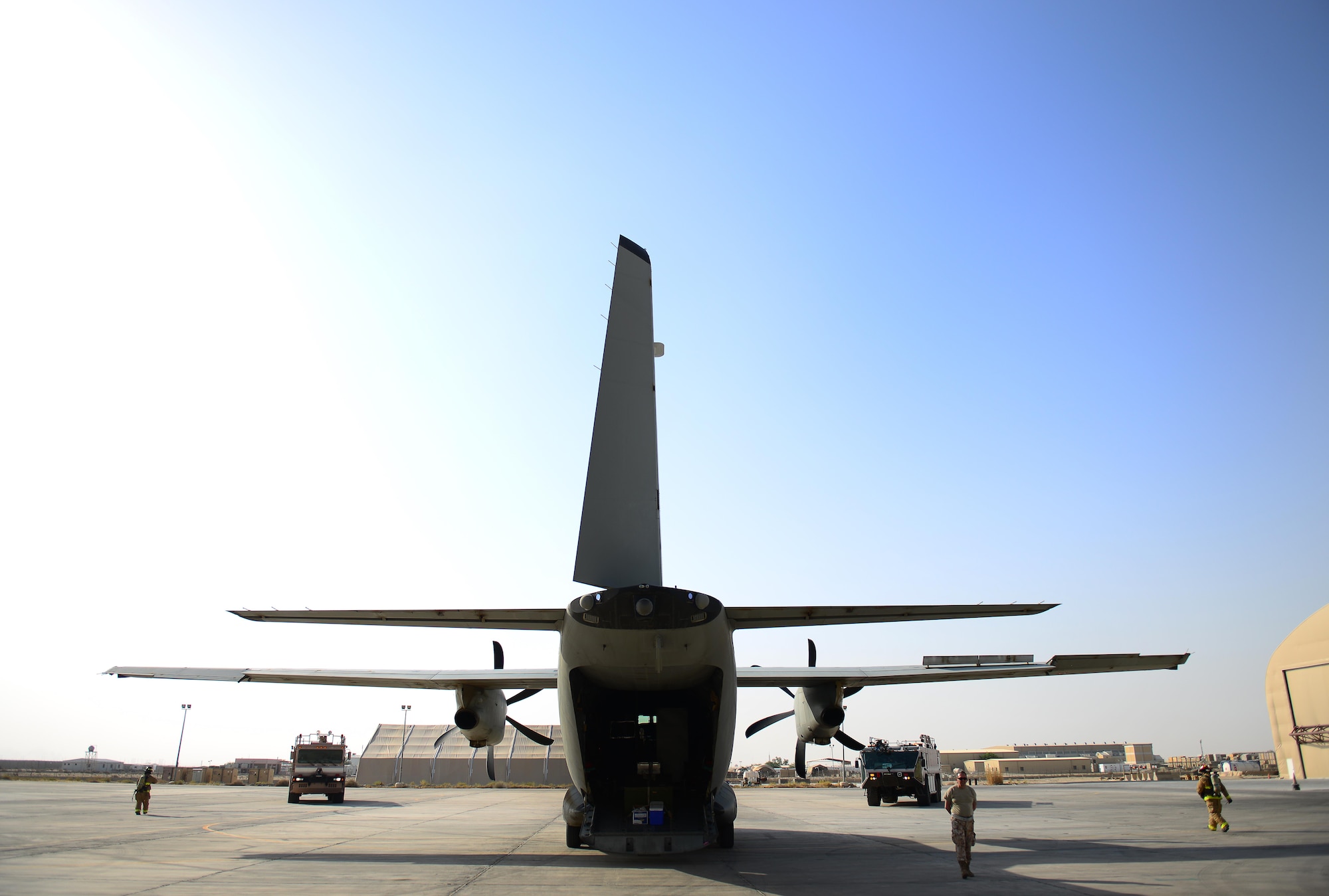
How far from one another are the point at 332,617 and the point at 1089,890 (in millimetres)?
8537

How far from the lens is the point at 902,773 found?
989 inches

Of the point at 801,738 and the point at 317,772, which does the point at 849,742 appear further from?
the point at 317,772

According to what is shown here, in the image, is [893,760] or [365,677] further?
[893,760]

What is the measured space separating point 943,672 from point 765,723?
10.3 ft

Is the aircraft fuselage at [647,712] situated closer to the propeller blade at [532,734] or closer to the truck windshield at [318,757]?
the propeller blade at [532,734]

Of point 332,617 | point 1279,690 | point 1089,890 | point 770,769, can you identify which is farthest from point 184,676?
point 770,769

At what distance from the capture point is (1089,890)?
8125mm

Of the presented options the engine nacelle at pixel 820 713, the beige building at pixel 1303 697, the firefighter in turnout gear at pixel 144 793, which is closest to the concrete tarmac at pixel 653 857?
the firefighter in turnout gear at pixel 144 793

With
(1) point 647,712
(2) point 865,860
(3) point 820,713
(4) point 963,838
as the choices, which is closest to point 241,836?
(1) point 647,712

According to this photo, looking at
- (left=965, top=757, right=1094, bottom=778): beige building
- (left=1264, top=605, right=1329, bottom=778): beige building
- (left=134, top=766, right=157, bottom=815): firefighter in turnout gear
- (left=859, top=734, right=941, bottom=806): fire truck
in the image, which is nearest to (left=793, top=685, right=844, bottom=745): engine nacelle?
(left=859, top=734, right=941, bottom=806): fire truck

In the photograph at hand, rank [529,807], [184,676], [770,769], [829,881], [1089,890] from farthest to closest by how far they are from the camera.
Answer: [770,769] → [529,807] → [184,676] → [829,881] → [1089,890]

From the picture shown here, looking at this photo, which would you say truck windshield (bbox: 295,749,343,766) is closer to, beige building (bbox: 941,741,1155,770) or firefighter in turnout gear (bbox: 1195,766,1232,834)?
firefighter in turnout gear (bbox: 1195,766,1232,834)

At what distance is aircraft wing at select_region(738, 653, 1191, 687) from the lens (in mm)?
11328

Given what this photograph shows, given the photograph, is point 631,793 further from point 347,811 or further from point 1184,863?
point 347,811
